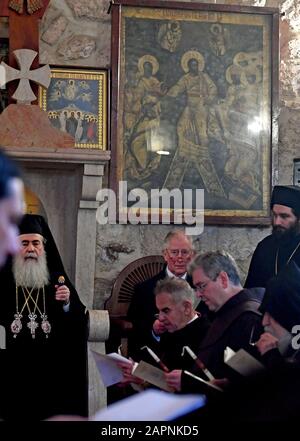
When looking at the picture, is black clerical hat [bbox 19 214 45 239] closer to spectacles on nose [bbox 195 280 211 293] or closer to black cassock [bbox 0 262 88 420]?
black cassock [bbox 0 262 88 420]

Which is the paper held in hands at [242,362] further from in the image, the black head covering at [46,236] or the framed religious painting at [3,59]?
the framed religious painting at [3,59]

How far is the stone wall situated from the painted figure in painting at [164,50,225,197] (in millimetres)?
412

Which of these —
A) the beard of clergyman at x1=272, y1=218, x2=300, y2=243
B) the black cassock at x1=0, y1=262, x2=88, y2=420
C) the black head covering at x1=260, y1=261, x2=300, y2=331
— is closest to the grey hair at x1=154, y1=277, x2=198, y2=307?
the black head covering at x1=260, y1=261, x2=300, y2=331

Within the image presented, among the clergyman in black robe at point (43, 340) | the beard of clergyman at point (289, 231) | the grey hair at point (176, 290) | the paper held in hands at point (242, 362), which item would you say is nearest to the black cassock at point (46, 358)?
the clergyman in black robe at point (43, 340)

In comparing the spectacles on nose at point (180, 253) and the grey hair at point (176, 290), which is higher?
the spectacles on nose at point (180, 253)

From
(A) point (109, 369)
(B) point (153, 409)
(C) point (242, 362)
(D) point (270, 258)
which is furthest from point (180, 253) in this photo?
(B) point (153, 409)

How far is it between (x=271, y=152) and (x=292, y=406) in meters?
6.12

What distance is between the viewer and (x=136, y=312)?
659cm

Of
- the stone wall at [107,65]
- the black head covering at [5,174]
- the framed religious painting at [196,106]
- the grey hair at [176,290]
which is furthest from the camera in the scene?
the framed religious painting at [196,106]

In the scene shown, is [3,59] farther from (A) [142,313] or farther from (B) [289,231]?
(B) [289,231]

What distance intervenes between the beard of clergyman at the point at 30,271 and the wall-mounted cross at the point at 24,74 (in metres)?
1.48

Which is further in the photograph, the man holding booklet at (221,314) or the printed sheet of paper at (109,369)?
the printed sheet of paper at (109,369)

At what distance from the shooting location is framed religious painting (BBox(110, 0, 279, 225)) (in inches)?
288

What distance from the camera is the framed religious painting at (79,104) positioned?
7180mm
